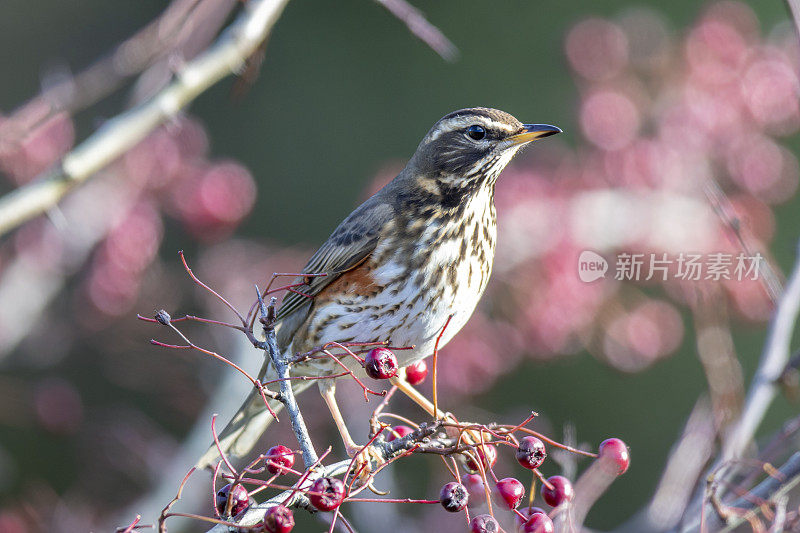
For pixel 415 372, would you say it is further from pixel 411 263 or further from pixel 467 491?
pixel 467 491

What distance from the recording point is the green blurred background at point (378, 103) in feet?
22.9

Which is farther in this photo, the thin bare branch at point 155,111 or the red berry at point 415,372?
the red berry at point 415,372

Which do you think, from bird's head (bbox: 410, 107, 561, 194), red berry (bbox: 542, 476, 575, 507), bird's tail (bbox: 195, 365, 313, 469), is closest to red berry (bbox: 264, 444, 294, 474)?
red berry (bbox: 542, 476, 575, 507)

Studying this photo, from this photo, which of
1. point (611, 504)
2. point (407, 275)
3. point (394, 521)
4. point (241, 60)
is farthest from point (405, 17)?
point (611, 504)

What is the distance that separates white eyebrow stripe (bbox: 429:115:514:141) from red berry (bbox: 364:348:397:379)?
1257 mm

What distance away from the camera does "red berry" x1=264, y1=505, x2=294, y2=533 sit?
1.61m

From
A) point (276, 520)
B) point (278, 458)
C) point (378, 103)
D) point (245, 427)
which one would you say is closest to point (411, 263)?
point (245, 427)

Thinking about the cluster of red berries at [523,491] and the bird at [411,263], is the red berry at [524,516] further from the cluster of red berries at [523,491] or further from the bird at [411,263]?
the bird at [411,263]

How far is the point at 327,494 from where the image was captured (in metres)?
1.68

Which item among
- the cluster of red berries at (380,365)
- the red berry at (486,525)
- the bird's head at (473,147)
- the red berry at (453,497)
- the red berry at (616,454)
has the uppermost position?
the bird's head at (473,147)

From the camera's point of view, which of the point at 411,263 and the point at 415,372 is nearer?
the point at 415,372

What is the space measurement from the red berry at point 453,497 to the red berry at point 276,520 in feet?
1.04

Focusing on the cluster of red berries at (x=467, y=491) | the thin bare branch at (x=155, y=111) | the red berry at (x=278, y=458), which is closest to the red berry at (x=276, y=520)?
the cluster of red berries at (x=467, y=491)

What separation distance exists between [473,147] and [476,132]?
0.05m
